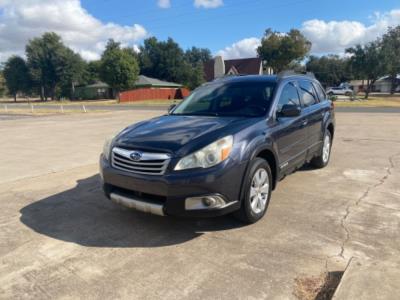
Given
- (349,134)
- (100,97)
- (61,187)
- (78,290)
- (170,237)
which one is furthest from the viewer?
(100,97)

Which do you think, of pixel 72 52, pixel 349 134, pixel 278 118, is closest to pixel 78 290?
pixel 278 118

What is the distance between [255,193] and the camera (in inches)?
161

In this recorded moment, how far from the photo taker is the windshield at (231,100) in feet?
15.6

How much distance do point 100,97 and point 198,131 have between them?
67791 millimetres

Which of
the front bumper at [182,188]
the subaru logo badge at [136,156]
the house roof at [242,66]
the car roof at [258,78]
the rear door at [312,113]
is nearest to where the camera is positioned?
the front bumper at [182,188]

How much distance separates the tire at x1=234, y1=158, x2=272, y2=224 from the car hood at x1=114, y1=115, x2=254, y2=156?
1.69ft

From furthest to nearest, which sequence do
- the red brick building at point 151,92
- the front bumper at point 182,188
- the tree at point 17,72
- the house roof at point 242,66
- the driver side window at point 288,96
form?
the tree at point 17,72, the house roof at point 242,66, the red brick building at point 151,92, the driver side window at point 288,96, the front bumper at point 182,188

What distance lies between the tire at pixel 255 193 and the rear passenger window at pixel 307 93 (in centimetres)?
211

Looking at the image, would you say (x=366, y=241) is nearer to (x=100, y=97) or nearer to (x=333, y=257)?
(x=333, y=257)

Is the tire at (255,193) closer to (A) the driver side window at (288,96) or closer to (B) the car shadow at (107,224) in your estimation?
(B) the car shadow at (107,224)

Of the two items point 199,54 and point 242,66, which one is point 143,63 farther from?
point 199,54

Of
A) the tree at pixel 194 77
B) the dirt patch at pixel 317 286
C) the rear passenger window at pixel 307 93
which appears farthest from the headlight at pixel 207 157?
the tree at pixel 194 77

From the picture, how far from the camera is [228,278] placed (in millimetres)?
3023

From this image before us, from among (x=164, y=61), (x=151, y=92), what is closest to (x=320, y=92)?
(x=151, y=92)
